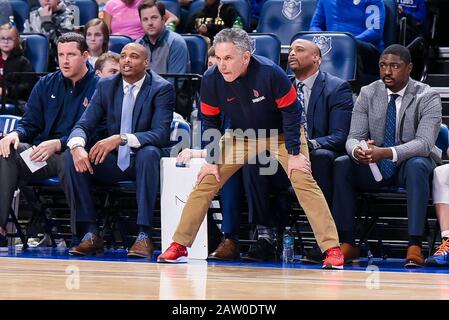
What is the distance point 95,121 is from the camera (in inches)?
290

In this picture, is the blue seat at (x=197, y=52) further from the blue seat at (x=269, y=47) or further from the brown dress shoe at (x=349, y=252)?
the brown dress shoe at (x=349, y=252)

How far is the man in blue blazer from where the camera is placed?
273 inches

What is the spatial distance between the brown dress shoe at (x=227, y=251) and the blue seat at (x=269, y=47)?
6.56 ft

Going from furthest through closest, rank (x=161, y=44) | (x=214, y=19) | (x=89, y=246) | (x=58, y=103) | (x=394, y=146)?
1. (x=214, y=19)
2. (x=161, y=44)
3. (x=58, y=103)
4. (x=89, y=246)
5. (x=394, y=146)

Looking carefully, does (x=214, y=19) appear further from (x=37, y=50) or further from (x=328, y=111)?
(x=328, y=111)

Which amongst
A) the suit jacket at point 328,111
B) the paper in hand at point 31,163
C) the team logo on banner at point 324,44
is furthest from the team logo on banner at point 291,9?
the paper in hand at point 31,163

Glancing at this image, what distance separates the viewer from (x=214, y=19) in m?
9.59

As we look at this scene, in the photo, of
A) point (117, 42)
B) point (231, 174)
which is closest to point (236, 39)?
point (231, 174)

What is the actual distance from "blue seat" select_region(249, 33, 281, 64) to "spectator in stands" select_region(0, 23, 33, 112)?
2.05 meters

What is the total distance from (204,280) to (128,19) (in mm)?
5137

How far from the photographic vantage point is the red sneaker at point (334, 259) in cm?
620

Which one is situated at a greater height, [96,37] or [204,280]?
[96,37]

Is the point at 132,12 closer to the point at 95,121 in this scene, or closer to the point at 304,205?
the point at 95,121

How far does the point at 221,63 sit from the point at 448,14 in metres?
4.23
